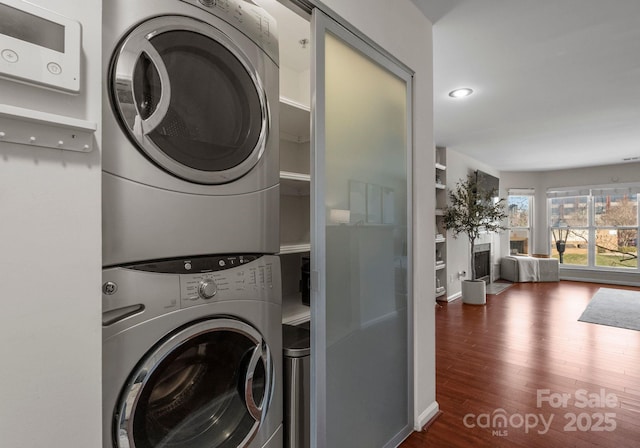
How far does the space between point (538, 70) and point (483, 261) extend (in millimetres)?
4746

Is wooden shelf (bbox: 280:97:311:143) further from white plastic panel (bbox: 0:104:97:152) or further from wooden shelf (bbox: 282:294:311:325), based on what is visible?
wooden shelf (bbox: 282:294:311:325)

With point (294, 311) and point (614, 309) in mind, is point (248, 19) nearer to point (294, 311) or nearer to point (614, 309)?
point (294, 311)

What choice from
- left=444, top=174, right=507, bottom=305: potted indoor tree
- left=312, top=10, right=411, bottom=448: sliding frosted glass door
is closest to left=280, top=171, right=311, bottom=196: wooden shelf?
left=312, top=10, right=411, bottom=448: sliding frosted glass door

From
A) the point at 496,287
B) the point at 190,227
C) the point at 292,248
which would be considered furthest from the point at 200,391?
the point at 496,287

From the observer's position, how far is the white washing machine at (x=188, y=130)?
0.83 meters

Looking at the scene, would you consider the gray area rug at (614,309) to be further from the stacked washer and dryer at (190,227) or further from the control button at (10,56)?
the control button at (10,56)

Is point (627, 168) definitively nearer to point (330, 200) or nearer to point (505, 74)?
point (505, 74)

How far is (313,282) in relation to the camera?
1378 mm

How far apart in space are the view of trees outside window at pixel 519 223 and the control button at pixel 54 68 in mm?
8861

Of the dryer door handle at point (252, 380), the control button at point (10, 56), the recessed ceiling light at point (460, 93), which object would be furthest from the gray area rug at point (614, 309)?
the control button at point (10, 56)

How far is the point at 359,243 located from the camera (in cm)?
161

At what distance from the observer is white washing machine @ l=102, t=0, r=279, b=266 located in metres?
0.83

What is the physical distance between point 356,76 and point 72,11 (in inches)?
46.0

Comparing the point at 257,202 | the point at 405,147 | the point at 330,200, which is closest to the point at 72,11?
the point at 257,202
